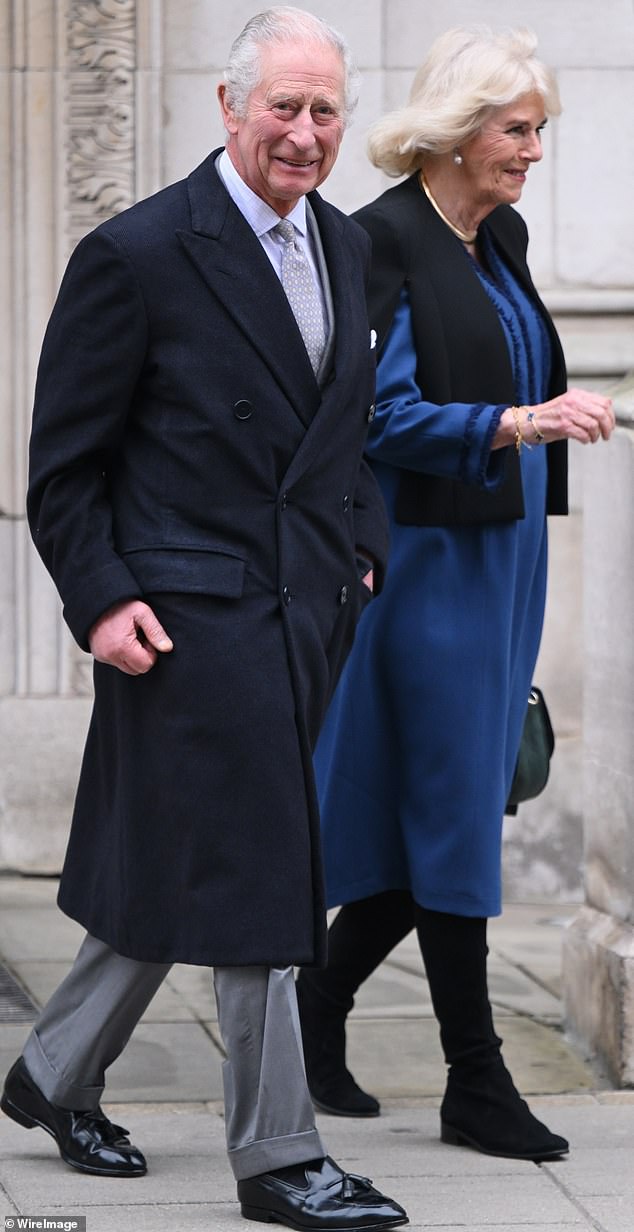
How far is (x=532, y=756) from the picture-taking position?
4117mm

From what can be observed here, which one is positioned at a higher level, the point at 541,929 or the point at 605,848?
the point at 605,848

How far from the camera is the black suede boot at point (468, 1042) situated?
3832mm

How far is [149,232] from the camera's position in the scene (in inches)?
130

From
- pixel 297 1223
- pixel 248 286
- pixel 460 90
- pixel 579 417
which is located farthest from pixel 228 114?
pixel 297 1223

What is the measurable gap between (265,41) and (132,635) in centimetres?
94

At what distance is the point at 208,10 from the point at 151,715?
3.43m

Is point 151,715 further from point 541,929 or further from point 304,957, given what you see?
point 541,929

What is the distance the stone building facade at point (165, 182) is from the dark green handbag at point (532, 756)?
77.9 inches

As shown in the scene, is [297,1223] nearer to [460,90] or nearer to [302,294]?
[302,294]

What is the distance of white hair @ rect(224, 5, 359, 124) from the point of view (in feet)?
10.8

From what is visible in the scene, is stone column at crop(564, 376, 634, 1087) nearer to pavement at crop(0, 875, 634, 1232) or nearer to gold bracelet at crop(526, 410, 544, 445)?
pavement at crop(0, 875, 634, 1232)

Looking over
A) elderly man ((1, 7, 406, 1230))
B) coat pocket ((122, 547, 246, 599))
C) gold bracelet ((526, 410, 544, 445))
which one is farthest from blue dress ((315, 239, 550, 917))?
coat pocket ((122, 547, 246, 599))

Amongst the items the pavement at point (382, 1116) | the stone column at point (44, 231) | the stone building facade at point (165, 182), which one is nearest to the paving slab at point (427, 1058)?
the pavement at point (382, 1116)

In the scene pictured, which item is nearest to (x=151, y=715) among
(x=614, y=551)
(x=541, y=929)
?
(x=614, y=551)
